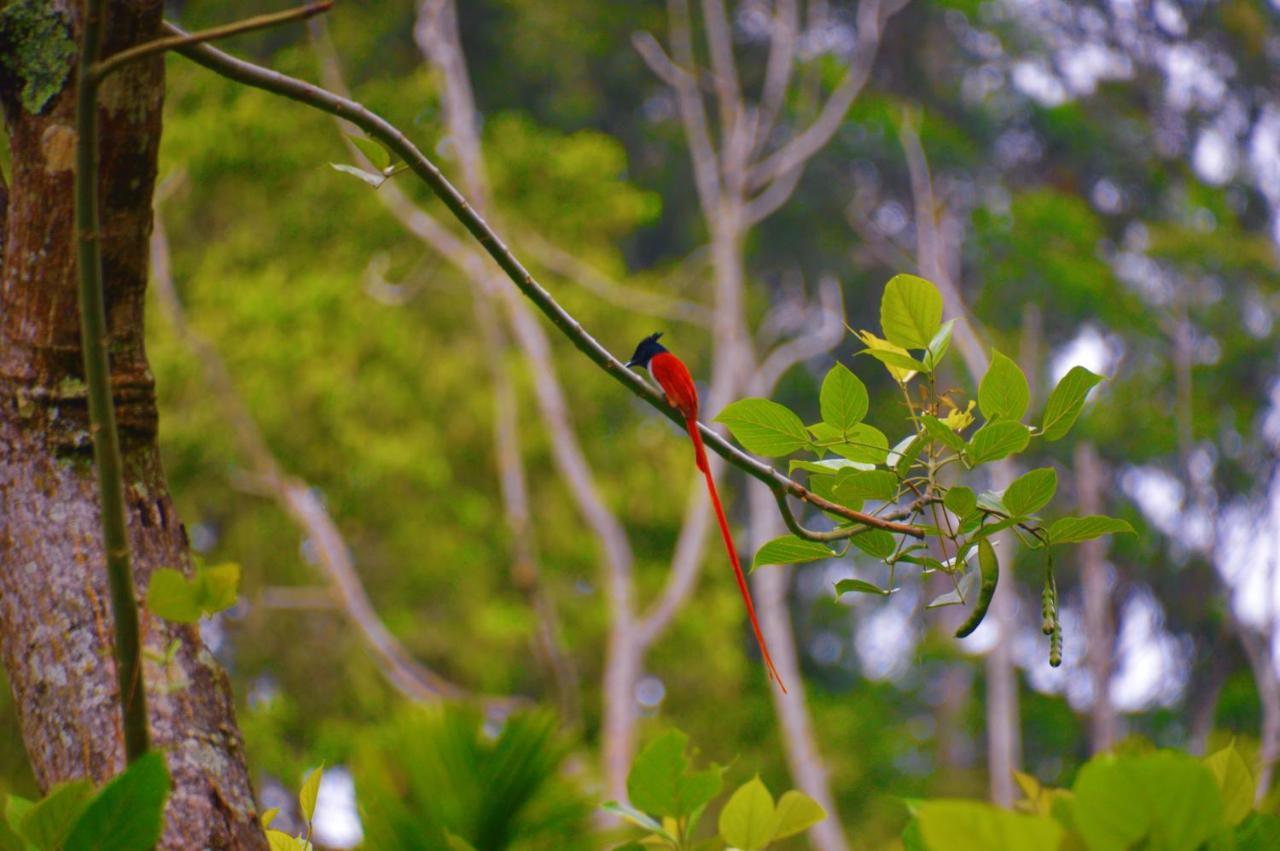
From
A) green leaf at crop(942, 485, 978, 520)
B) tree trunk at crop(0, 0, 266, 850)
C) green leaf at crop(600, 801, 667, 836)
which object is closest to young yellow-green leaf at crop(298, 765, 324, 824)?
tree trunk at crop(0, 0, 266, 850)

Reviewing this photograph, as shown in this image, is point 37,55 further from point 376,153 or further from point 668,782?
point 668,782

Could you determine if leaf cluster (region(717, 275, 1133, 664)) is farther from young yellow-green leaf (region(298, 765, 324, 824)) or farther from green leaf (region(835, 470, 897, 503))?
young yellow-green leaf (region(298, 765, 324, 824))

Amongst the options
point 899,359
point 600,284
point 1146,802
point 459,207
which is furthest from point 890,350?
point 600,284

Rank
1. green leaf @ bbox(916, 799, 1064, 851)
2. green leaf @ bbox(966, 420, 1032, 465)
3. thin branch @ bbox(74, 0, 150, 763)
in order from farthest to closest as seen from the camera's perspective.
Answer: green leaf @ bbox(966, 420, 1032, 465) → thin branch @ bbox(74, 0, 150, 763) → green leaf @ bbox(916, 799, 1064, 851)

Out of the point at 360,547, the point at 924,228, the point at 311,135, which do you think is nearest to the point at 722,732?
the point at 360,547

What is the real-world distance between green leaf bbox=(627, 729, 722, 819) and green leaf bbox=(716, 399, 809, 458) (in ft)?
0.58

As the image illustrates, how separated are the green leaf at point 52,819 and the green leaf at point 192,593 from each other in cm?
8

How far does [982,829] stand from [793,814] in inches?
12.9

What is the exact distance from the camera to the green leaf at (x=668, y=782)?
2.23 feet

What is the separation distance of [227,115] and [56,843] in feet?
22.6

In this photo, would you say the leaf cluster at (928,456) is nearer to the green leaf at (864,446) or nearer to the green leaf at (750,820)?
the green leaf at (864,446)

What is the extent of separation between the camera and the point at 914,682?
34.8ft

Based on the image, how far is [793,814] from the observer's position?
71 cm

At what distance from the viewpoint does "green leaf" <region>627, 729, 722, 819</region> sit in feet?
2.23
